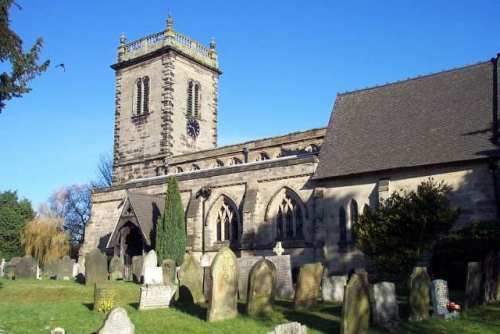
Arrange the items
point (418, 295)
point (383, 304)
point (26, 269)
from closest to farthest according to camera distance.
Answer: point (383, 304)
point (418, 295)
point (26, 269)

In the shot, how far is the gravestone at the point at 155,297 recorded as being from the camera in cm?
1464

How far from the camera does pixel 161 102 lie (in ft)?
128

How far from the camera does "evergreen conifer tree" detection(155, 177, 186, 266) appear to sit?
25922 mm

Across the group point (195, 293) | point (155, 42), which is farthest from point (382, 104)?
point (155, 42)

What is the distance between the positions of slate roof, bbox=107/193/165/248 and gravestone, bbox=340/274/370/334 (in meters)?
18.1

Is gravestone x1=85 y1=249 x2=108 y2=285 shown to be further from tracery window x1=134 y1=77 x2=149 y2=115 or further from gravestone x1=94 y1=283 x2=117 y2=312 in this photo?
tracery window x1=134 y1=77 x2=149 y2=115

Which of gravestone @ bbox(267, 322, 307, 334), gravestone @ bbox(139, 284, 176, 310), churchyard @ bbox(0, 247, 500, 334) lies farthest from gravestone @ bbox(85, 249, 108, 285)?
→ gravestone @ bbox(267, 322, 307, 334)

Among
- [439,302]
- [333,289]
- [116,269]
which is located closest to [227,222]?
[116,269]

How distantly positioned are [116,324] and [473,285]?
380 inches

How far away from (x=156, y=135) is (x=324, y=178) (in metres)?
17.9

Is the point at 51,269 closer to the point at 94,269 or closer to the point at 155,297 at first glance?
the point at 94,269

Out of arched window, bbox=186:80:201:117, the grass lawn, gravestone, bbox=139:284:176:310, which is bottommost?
the grass lawn

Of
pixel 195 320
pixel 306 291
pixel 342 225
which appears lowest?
pixel 195 320

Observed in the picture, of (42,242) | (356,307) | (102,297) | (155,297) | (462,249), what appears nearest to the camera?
(356,307)
